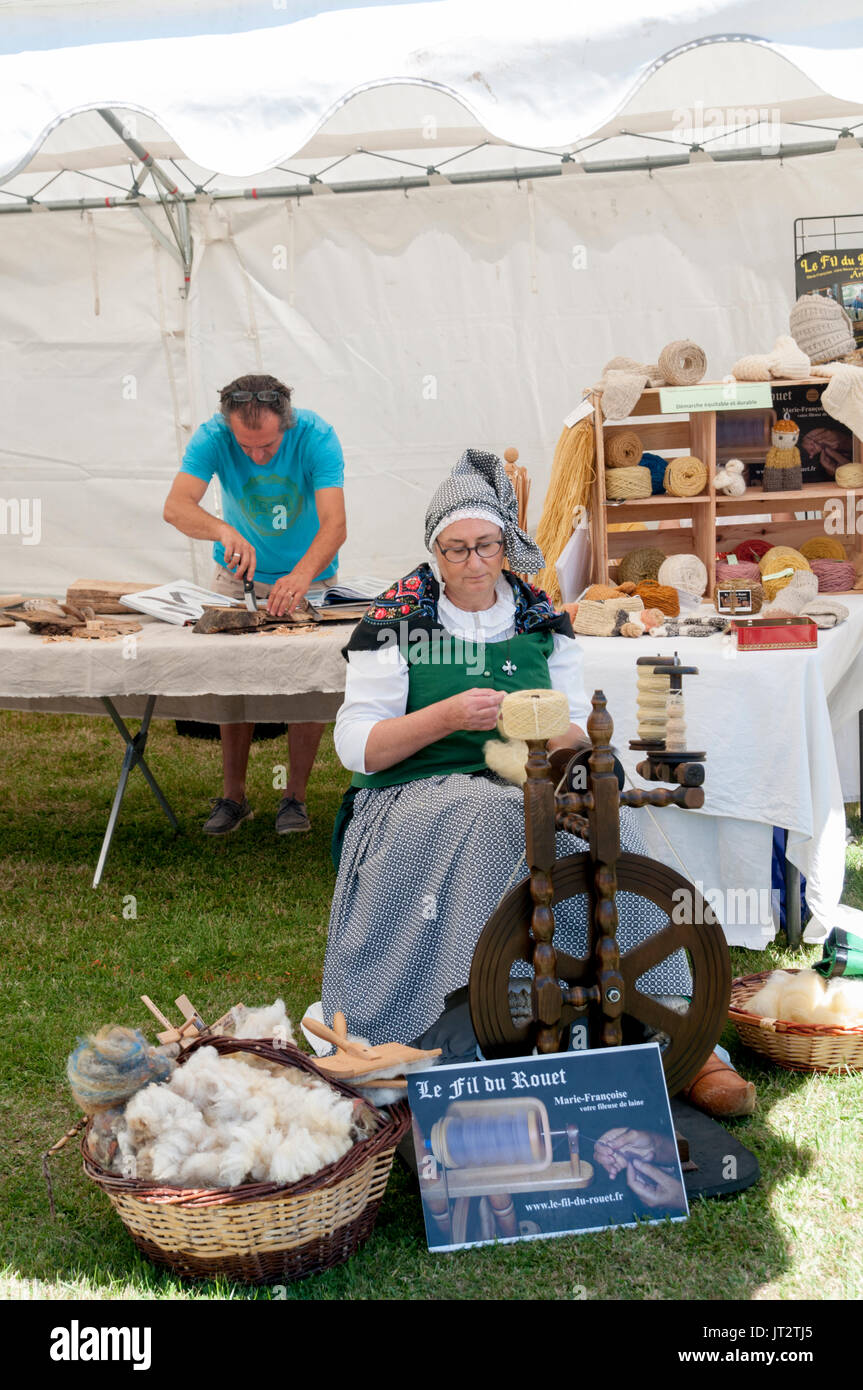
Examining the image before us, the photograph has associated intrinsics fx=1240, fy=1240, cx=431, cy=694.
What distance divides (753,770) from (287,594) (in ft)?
5.28

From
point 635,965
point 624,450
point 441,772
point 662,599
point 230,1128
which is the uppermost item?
point 624,450

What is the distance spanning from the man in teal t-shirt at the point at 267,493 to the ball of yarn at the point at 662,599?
40.8 inches

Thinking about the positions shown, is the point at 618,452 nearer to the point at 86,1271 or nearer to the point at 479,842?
the point at 479,842

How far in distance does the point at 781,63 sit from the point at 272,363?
3032 mm

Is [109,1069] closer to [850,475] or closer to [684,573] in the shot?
[684,573]

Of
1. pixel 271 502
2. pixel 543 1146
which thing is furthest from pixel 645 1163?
pixel 271 502

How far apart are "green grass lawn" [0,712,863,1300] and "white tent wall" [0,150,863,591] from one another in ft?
6.16

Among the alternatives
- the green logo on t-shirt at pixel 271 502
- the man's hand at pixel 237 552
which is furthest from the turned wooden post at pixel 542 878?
the green logo on t-shirt at pixel 271 502

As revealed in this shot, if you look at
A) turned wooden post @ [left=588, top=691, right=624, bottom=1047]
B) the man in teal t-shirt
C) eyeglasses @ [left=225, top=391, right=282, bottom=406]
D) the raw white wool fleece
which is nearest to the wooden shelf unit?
the man in teal t-shirt

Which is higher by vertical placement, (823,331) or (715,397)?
(823,331)

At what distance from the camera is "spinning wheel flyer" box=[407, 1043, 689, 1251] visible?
6.50 ft

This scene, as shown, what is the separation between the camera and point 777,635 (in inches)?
122

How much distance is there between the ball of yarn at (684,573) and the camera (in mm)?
3967

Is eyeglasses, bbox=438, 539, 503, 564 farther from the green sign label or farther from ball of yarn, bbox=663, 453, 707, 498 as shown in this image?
ball of yarn, bbox=663, 453, 707, 498
